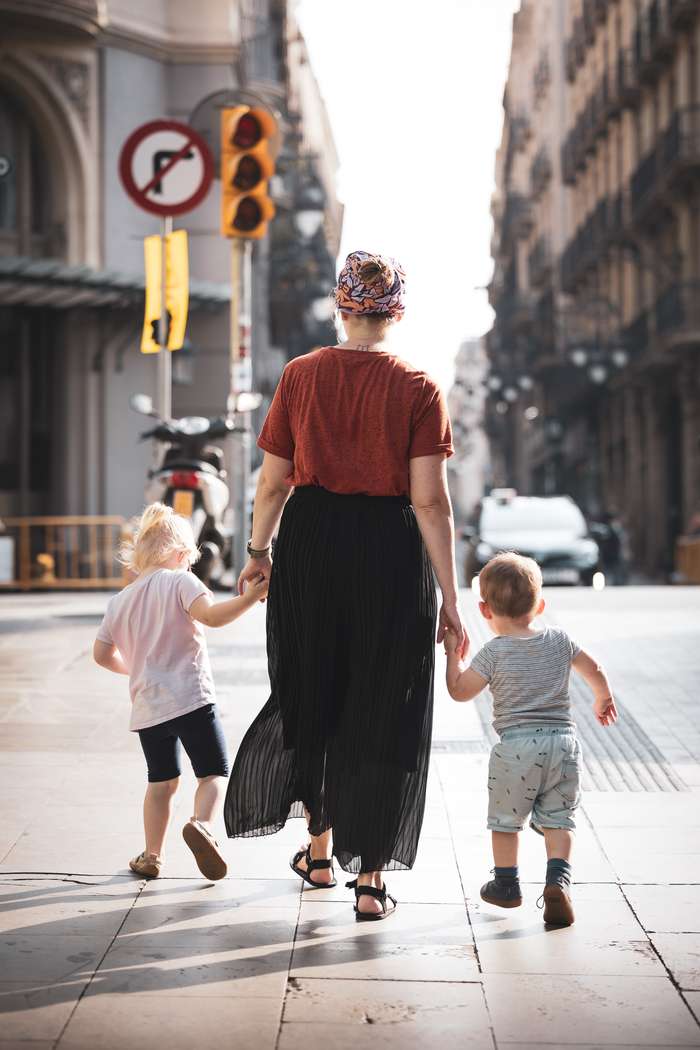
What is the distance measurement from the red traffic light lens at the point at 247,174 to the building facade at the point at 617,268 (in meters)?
A: 21.1

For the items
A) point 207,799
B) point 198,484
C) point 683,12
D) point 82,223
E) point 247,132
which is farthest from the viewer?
point 683,12

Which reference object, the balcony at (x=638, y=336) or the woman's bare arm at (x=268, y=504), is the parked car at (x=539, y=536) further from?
the balcony at (x=638, y=336)

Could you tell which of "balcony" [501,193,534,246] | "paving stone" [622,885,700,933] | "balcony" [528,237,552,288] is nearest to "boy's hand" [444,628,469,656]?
"paving stone" [622,885,700,933]

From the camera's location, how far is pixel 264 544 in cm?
473

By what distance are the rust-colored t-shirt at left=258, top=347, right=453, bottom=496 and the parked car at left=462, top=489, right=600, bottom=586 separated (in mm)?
14824

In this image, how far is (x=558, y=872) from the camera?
436 centimetres

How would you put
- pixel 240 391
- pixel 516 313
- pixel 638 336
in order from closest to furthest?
pixel 240 391 < pixel 638 336 < pixel 516 313

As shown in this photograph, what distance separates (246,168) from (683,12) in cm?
2361

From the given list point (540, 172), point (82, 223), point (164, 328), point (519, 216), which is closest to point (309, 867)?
point (164, 328)

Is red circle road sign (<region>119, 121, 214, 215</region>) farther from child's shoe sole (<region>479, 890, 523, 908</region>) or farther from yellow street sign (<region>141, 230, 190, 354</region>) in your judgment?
child's shoe sole (<region>479, 890, 523, 908</region>)

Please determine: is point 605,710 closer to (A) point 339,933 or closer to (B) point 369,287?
(A) point 339,933

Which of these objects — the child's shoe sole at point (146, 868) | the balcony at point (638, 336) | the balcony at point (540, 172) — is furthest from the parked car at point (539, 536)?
the balcony at point (540, 172)

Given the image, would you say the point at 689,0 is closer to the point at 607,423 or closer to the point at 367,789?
the point at 607,423

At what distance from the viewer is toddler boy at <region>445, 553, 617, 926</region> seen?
4.43 m
